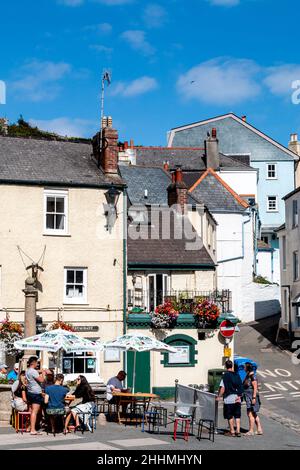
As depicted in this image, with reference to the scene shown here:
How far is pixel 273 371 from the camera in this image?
33.8 m

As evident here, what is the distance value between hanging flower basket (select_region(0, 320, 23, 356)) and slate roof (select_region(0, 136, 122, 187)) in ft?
16.8

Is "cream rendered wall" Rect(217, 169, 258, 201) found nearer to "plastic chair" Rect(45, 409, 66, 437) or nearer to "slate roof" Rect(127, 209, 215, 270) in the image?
"slate roof" Rect(127, 209, 215, 270)

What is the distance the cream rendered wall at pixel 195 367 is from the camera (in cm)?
2908

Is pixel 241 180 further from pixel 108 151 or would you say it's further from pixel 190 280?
pixel 108 151

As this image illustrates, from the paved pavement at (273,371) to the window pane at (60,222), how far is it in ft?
30.8

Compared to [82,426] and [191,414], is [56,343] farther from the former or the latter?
[191,414]

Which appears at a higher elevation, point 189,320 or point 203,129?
point 203,129

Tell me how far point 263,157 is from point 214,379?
39.9 metres

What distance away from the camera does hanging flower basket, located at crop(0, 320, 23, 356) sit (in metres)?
27.1

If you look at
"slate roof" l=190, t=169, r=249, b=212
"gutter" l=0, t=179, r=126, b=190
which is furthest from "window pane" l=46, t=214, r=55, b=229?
"slate roof" l=190, t=169, r=249, b=212

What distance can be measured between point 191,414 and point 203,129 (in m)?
50.7

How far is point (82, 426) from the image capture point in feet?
61.8

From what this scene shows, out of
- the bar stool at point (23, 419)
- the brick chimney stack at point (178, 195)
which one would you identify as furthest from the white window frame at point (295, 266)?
the bar stool at point (23, 419)
